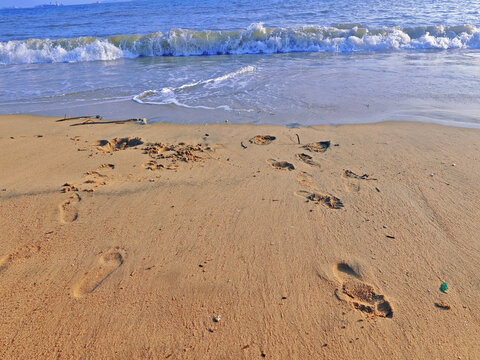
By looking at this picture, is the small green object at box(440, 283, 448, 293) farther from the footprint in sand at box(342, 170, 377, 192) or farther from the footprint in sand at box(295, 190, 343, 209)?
the footprint in sand at box(342, 170, 377, 192)

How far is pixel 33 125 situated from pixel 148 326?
452cm

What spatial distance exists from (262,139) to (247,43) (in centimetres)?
1014

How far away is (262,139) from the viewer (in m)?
4.29

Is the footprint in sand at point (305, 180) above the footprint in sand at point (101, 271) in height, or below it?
above

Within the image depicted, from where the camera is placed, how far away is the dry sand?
1745 millimetres

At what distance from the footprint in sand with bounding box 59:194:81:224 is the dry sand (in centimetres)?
2

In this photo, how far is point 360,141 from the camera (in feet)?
13.7

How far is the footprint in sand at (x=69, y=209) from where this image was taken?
8.91ft

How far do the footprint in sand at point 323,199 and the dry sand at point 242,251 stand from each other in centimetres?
2

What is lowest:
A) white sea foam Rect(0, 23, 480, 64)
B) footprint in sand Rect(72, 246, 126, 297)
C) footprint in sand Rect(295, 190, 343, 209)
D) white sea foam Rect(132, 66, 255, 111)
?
footprint in sand Rect(72, 246, 126, 297)

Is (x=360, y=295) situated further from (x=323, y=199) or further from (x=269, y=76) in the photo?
(x=269, y=76)

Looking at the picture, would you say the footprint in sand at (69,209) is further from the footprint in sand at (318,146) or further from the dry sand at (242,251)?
the footprint in sand at (318,146)

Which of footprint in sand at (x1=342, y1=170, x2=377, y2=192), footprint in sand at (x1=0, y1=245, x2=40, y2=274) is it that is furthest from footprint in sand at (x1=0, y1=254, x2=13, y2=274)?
footprint in sand at (x1=342, y1=170, x2=377, y2=192)

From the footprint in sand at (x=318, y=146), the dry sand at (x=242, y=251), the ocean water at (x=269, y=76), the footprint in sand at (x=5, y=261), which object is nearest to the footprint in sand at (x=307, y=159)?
the dry sand at (x=242, y=251)
